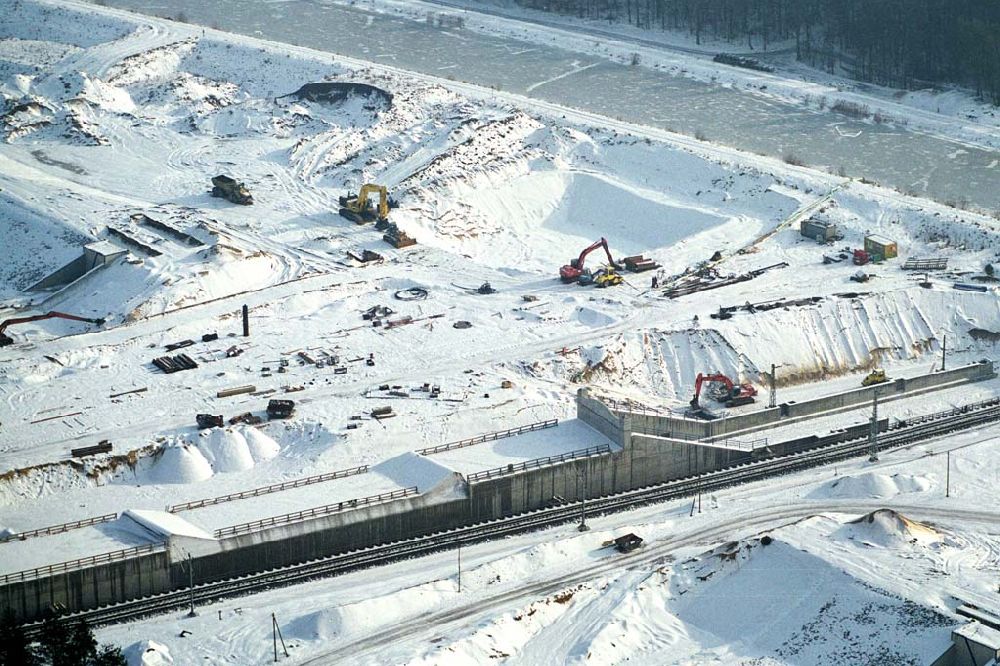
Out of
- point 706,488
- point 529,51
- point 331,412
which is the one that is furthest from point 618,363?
point 529,51

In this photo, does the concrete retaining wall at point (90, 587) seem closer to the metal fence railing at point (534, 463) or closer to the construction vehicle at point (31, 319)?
the metal fence railing at point (534, 463)

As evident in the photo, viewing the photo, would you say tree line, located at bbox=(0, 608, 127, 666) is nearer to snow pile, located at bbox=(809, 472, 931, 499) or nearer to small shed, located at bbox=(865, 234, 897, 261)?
snow pile, located at bbox=(809, 472, 931, 499)

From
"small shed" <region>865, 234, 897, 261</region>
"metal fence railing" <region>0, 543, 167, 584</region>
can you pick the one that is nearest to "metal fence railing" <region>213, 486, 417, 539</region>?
"metal fence railing" <region>0, 543, 167, 584</region>

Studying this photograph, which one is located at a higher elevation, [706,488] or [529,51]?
[529,51]

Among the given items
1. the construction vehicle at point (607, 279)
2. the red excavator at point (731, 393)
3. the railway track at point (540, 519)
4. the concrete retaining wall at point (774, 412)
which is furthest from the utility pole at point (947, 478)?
the construction vehicle at point (607, 279)

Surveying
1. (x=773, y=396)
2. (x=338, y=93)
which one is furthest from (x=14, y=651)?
(x=338, y=93)

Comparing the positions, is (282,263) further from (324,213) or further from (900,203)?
(900,203)
